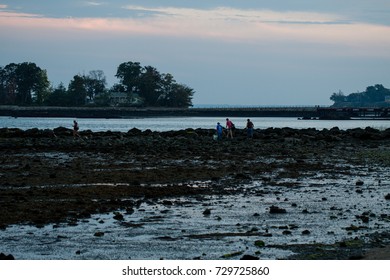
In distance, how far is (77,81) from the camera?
197750mm

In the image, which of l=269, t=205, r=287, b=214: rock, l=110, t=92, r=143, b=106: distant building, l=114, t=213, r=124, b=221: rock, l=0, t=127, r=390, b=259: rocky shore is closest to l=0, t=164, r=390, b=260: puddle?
l=114, t=213, r=124, b=221: rock

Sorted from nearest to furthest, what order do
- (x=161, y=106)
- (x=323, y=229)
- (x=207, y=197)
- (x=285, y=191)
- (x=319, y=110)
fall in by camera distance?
(x=323, y=229) < (x=207, y=197) < (x=285, y=191) < (x=319, y=110) < (x=161, y=106)

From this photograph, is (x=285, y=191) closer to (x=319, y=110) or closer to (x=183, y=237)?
(x=183, y=237)

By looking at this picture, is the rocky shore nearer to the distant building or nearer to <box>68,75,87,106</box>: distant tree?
the distant building

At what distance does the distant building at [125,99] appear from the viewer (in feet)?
627

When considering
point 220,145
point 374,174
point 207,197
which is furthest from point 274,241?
point 220,145

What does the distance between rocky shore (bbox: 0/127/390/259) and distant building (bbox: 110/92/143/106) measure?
14324 cm

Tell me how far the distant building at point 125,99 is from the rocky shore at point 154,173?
470 ft

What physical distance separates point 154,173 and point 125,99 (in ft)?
549

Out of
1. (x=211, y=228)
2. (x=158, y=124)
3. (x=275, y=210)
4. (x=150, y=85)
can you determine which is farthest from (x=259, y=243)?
(x=150, y=85)

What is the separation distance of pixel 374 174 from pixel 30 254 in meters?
17.3

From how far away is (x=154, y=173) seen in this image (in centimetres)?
2722

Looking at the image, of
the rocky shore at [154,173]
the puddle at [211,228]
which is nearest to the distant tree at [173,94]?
the rocky shore at [154,173]

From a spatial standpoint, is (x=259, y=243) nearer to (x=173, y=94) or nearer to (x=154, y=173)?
(x=154, y=173)
